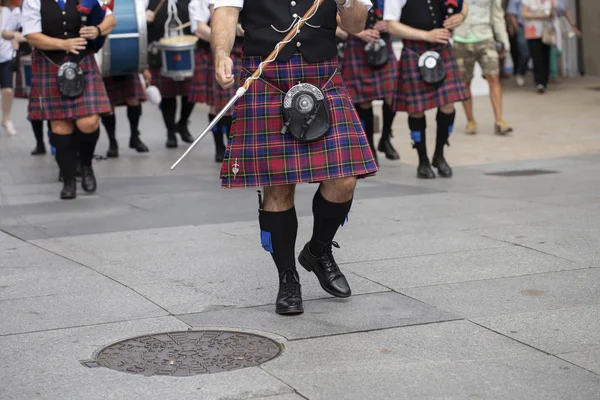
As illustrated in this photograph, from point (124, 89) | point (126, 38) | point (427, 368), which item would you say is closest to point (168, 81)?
point (124, 89)

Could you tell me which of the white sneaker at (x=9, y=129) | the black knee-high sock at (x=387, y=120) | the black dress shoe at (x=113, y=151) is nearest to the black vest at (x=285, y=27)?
the black knee-high sock at (x=387, y=120)

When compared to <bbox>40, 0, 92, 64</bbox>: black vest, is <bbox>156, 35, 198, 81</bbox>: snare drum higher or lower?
lower

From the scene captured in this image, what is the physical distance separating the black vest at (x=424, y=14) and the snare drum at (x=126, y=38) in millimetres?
2458

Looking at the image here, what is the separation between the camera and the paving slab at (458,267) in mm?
5102

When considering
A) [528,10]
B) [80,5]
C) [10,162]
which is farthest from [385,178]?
[528,10]

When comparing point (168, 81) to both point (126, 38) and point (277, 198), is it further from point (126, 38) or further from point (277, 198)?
point (277, 198)

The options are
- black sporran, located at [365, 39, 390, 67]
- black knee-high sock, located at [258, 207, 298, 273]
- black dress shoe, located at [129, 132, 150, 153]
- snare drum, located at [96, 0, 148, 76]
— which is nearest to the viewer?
black knee-high sock, located at [258, 207, 298, 273]

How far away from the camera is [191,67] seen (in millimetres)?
10930

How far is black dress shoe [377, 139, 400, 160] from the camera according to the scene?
399 inches

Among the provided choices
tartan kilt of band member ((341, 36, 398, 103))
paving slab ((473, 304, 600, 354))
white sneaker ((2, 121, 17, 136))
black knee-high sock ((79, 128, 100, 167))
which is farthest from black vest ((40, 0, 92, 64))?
white sneaker ((2, 121, 17, 136))

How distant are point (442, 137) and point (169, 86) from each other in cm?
369

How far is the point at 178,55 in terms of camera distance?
35.6 ft

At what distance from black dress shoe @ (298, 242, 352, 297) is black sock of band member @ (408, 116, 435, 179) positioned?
13.1 feet

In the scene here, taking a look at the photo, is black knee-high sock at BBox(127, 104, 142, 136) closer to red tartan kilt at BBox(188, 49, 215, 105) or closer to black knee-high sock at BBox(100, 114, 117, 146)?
black knee-high sock at BBox(100, 114, 117, 146)
